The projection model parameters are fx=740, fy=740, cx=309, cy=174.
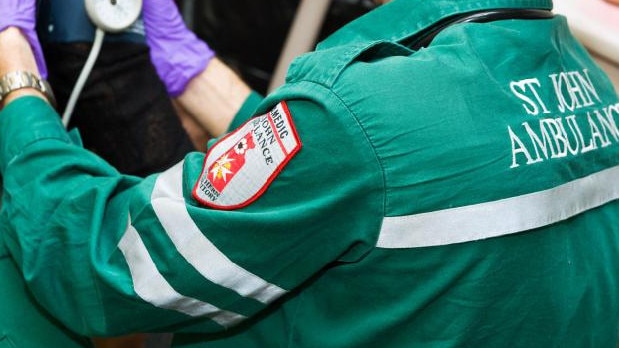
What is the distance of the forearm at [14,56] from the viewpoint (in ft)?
2.91

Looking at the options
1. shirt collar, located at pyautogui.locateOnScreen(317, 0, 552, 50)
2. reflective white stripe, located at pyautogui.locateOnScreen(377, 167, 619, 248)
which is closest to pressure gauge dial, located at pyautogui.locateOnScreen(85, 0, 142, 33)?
shirt collar, located at pyautogui.locateOnScreen(317, 0, 552, 50)

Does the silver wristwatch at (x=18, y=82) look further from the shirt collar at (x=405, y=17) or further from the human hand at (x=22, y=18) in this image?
the shirt collar at (x=405, y=17)

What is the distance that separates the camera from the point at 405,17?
0.76 m

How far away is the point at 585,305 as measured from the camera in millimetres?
770

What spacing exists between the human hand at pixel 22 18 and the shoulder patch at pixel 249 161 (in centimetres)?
35

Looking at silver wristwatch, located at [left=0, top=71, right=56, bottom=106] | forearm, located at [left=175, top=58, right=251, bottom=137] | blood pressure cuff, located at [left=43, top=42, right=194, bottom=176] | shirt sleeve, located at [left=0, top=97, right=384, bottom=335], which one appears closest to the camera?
shirt sleeve, located at [left=0, top=97, right=384, bottom=335]

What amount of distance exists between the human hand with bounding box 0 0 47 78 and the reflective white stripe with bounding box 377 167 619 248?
0.53 meters

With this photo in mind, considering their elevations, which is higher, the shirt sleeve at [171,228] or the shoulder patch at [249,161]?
the shoulder patch at [249,161]

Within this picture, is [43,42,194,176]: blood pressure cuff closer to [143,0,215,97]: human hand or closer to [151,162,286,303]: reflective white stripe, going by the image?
[143,0,215,97]: human hand

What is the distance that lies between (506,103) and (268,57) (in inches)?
55.8

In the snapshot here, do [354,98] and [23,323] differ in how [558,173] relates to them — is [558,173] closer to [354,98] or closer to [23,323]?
[354,98]

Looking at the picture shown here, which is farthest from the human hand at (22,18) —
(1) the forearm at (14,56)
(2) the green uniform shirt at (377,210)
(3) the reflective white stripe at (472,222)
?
(3) the reflective white stripe at (472,222)

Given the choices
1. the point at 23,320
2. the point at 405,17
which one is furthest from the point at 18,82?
the point at 405,17

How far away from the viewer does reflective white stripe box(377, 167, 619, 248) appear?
2.17 feet
